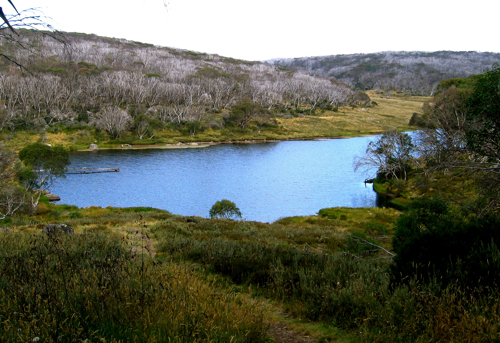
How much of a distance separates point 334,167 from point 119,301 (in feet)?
165

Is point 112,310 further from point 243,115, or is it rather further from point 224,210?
point 243,115

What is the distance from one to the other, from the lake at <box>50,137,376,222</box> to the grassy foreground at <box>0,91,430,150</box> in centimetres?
656

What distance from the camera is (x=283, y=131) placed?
85.2 meters

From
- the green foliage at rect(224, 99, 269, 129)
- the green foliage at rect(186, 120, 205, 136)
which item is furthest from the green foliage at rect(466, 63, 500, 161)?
the green foliage at rect(224, 99, 269, 129)

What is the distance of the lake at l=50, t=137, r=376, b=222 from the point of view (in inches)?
1351

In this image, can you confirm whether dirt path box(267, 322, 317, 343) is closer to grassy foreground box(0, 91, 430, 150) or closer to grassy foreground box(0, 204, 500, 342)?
grassy foreground box(0, 204, 500, 342)

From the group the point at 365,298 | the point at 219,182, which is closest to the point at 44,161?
the point at 219,182

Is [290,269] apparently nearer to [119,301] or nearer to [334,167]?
[119,301]

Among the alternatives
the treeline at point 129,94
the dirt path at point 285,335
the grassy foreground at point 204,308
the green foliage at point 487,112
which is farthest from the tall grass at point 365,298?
the treeline at point 129,94

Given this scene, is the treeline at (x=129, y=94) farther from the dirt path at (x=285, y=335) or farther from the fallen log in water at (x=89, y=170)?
the dirt path at (x=285, y=335)

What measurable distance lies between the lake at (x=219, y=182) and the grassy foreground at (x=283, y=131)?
6.56 meters

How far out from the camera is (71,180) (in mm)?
41094

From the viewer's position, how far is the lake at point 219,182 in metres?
34.3

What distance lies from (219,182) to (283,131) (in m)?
46.2
